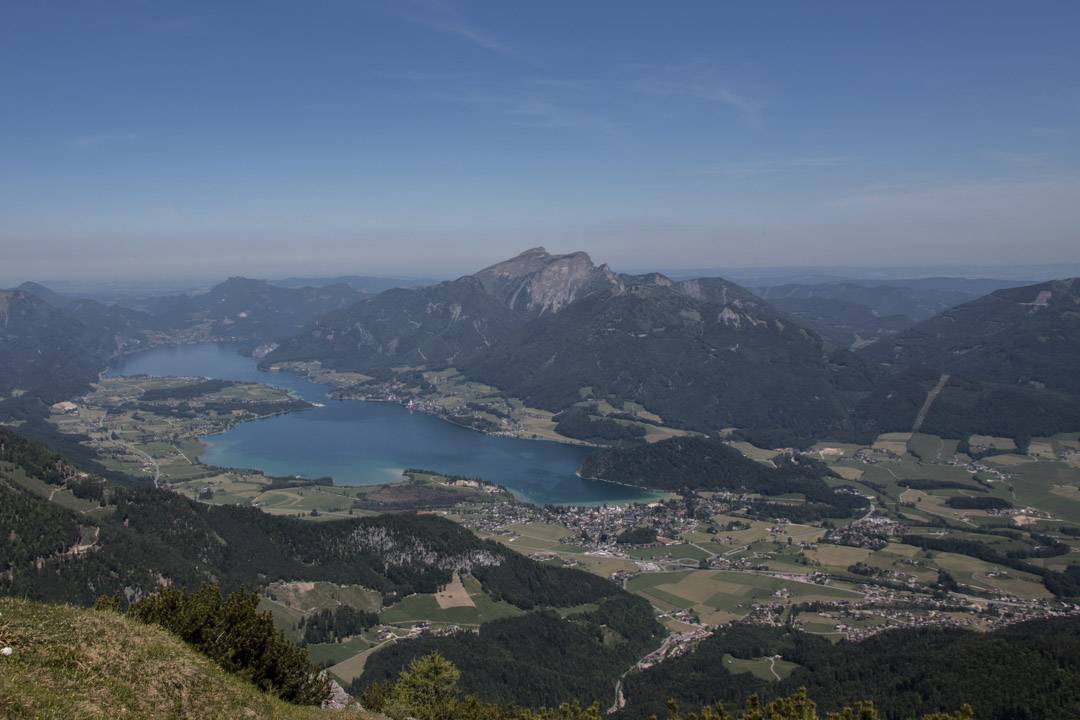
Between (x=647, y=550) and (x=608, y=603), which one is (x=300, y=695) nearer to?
(x=608, y=603)

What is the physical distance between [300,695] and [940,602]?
96.3m

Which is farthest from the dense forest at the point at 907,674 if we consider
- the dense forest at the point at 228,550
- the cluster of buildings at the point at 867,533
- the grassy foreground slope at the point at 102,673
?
the grassy foreground slope at the point at 102,673

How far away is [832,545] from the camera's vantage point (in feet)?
421

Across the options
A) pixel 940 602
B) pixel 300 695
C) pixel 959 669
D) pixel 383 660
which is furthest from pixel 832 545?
pixel 300 695

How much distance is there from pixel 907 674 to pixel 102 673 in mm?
70240

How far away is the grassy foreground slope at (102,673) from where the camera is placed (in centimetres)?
1666

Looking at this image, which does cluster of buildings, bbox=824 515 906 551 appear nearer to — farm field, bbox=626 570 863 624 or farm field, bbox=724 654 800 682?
farm field, bbox=626 570 863 624

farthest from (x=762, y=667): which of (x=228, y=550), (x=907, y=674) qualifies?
(x=228, y=550)

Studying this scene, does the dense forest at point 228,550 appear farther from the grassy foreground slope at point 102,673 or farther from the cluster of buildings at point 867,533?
the grassy foreground slope at point 102,673

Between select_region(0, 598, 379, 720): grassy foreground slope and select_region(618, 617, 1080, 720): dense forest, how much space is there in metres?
51.0

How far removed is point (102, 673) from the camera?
18703mm

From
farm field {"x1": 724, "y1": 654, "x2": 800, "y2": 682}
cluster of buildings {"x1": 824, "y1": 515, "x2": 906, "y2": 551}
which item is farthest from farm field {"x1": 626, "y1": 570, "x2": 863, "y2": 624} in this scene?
cluster of buildings {"x1": 824, "y1": 515, "x2": 906, "y2": 551}

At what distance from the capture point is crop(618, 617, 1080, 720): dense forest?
2393 inches

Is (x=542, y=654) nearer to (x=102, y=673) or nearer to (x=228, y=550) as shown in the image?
(x=228, y=550)
